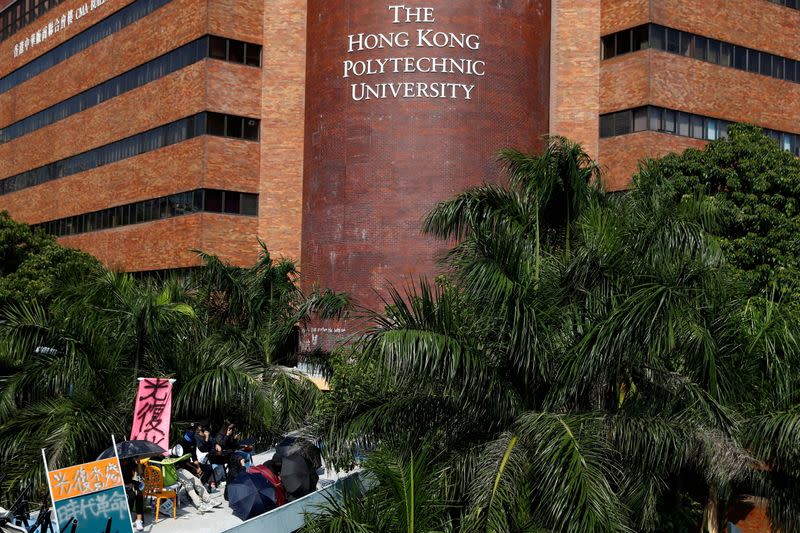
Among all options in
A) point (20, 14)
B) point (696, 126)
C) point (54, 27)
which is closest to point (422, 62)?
point (696, 126)

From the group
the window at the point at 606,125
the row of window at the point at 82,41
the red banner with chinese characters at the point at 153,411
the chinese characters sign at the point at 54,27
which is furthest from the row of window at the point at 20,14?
the red banner with chinese characters at the point at 153,411

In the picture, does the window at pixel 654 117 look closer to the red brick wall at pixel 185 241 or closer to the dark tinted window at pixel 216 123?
the red brick wall at pixel 185 241

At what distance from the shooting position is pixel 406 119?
40.6m

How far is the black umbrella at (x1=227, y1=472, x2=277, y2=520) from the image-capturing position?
618 inches

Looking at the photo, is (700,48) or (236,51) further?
(236,51)

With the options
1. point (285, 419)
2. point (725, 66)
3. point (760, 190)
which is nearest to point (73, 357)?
point (285, 419)

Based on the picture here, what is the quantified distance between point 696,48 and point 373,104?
13.9 metres

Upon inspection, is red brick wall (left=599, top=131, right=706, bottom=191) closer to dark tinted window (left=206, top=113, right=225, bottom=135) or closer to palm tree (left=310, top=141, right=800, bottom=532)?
dark tinted window (left=206, top=113, right=225, bottom=135)

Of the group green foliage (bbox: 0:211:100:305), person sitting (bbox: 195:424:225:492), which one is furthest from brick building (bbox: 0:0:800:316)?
person sitting (bbox: 195:424:225:492)

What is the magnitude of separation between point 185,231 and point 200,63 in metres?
7.24

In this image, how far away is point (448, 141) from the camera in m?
40.5

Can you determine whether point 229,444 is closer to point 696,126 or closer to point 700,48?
point 696,126

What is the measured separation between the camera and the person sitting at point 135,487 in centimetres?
1493

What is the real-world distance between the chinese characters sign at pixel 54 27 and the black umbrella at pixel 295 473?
40057 mm
